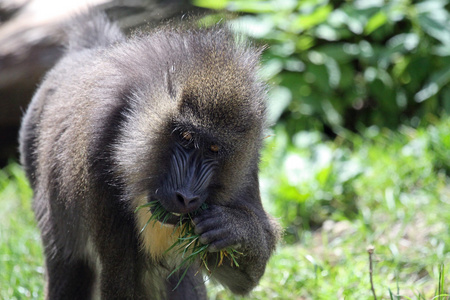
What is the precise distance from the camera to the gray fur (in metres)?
2.98

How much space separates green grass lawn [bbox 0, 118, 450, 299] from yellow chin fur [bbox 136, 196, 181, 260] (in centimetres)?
84

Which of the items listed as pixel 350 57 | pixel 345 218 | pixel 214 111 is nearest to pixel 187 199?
pixel 214 111

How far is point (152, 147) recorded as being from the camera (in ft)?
10.0

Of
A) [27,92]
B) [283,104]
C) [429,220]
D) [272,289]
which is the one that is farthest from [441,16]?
[27,92]

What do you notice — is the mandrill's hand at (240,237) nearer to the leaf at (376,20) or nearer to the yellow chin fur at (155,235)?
the yellow chin fur at (155,235)

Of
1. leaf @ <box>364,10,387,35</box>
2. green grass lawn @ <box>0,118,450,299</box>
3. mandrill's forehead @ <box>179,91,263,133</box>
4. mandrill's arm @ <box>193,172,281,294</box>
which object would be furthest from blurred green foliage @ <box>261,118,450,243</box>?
mandrill's forehead @ <box>179,91,263,133</box>

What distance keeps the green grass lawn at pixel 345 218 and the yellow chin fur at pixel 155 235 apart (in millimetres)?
839

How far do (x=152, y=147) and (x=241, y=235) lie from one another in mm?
702

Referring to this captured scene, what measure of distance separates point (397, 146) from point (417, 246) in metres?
1.76

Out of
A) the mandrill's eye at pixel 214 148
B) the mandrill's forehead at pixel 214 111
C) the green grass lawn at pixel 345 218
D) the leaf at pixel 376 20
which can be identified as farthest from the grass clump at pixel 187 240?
the leaf at pixel 376 20

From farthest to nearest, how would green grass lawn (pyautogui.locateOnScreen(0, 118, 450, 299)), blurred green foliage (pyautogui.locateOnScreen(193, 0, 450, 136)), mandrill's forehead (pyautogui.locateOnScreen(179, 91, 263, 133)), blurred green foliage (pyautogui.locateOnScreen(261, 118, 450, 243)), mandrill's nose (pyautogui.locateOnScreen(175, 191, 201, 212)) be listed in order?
blurred green foliage (pyautogui.locateOnScreen(193, 0, 450, 136)) < blurred green foliage (pyautogui.locateOnScreen(261, 118, 450, 243)) < green grass lawn (pyautogui.locateOnScreen(0, 118, 450, 299)) < mandrill's forehead (pyautogui.locateOnScreen(179, 91, 263, 133)) < mandrill's nose (pyautogui.locateOnScreen(175, 191, 201, 212))

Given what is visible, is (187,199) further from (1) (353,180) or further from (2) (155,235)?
(1) (353,180)

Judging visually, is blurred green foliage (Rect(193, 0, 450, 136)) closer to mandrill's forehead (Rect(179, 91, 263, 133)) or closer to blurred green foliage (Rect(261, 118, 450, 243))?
blurred green foliage (Rect(261, 118, 450, 243))

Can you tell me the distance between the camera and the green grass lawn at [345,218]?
4359mm
